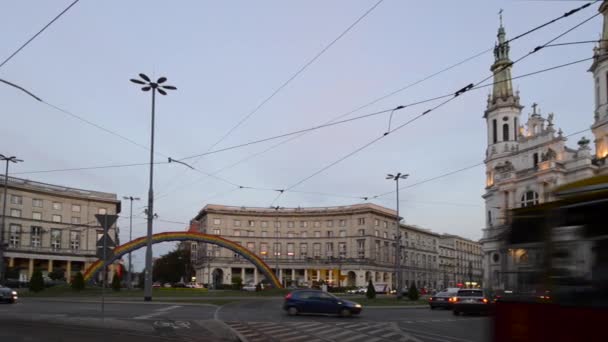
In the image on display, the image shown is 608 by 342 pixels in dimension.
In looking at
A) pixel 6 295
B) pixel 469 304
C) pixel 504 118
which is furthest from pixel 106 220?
pixel 504 118

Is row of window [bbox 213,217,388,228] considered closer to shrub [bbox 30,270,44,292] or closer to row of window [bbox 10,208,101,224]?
row of window [bbox 10,208,101,224]

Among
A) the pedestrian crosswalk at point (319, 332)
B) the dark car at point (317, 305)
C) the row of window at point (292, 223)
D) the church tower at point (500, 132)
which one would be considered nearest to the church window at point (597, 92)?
the church tower at point (500, 132)

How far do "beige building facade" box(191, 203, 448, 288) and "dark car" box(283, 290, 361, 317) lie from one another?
9230cm

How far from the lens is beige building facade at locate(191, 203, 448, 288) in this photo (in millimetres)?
121250

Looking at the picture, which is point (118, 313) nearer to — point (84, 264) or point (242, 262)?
point (84, 264)

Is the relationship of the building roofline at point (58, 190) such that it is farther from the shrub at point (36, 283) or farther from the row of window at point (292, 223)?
the shrub at point (36, 283)

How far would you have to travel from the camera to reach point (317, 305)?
2752 centimetres

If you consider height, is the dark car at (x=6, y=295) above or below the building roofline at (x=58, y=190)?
below

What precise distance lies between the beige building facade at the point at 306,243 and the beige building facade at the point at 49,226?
2517 cm

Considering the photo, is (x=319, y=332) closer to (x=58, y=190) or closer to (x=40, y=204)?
(x=40, y=204)

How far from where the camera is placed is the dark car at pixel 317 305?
89.2 feet

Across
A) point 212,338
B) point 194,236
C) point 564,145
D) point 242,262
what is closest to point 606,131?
point 564,145

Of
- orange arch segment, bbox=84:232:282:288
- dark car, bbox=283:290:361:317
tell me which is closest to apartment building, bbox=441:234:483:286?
orange arch segment, bbox=84:232:282:288

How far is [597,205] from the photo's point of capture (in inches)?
302
